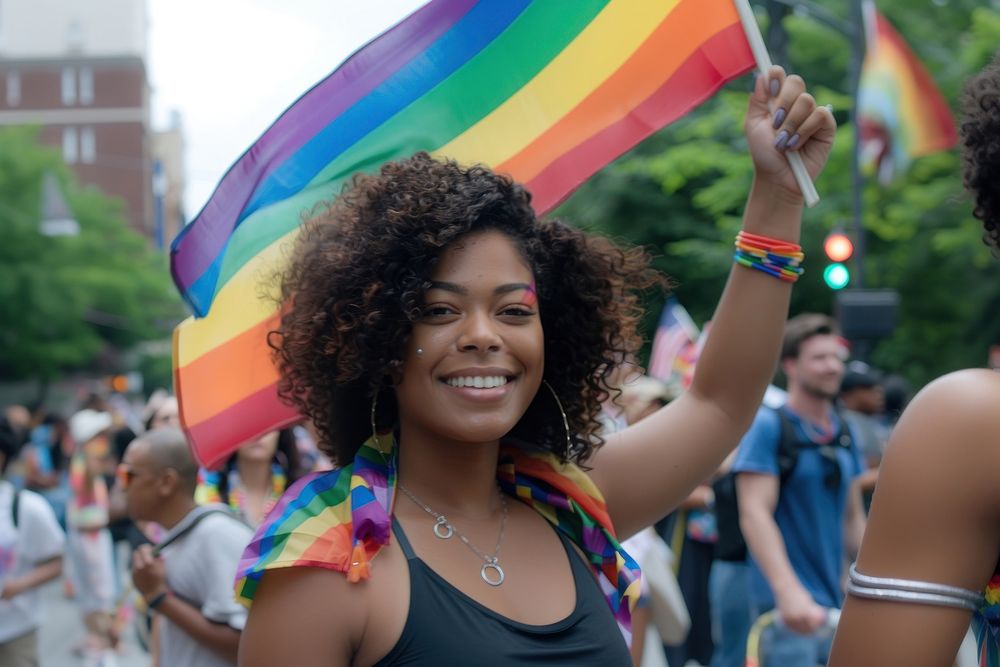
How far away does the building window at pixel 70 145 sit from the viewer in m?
83.6

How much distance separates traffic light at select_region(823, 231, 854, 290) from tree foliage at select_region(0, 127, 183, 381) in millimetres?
38922

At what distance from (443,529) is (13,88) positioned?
88856mm

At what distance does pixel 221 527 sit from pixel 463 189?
7.05 ft

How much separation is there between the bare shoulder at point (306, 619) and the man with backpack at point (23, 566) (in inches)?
166

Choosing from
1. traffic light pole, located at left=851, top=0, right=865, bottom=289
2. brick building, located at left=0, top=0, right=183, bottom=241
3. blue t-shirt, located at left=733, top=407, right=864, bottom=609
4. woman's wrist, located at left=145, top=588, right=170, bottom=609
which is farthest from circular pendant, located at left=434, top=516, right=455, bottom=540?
brick building, located at left=0, top=0, right=183, bottom=241

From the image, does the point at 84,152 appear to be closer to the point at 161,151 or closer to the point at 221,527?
the point at 161,151

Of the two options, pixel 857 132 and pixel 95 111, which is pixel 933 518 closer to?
pixel 857 132

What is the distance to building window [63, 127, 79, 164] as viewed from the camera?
83.6m

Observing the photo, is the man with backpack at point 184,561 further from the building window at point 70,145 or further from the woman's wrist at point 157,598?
the building window at point 70,145

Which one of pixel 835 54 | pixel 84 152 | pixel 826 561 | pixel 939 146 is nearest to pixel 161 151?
pixel 84 152

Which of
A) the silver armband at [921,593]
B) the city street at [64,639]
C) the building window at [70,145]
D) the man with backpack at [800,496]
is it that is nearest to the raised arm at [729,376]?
the silver armband at [921,593]

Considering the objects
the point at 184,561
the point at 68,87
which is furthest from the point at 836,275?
the point at 68,87

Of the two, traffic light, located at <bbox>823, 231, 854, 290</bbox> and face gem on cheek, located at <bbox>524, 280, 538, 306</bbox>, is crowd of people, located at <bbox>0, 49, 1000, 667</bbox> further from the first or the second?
traffic light, located at <bbox>823, 231, 854, 290</bbox>

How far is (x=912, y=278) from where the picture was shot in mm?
22062
